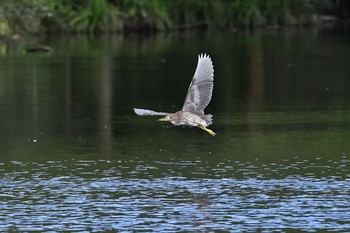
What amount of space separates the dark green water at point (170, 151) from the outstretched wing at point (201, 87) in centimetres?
141

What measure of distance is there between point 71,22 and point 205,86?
51161mm

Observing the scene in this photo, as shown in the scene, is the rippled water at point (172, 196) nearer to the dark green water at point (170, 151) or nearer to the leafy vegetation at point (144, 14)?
the dark green water at point (170, 151)

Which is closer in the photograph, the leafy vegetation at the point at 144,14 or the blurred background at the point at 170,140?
the blurred background at the point at 170,140

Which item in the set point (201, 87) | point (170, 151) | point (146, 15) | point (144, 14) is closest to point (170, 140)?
point (170, 151)

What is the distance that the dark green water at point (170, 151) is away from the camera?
19.1m

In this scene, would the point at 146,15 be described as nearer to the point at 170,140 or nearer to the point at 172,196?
the point at 170,140

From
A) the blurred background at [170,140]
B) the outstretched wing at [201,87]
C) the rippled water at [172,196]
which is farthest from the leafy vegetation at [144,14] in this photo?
the outstretched wing at [201,87]

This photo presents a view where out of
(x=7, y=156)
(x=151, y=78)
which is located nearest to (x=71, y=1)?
(x=151, y=78)

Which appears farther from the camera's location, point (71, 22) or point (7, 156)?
point (71, 22)

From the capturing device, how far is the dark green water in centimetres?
1912

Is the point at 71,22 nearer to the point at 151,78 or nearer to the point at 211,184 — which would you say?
the point at 151,78

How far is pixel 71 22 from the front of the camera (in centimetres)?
7144

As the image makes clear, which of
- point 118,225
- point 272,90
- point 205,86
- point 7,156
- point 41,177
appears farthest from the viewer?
point 272,90

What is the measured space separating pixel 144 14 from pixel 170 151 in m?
47.3
